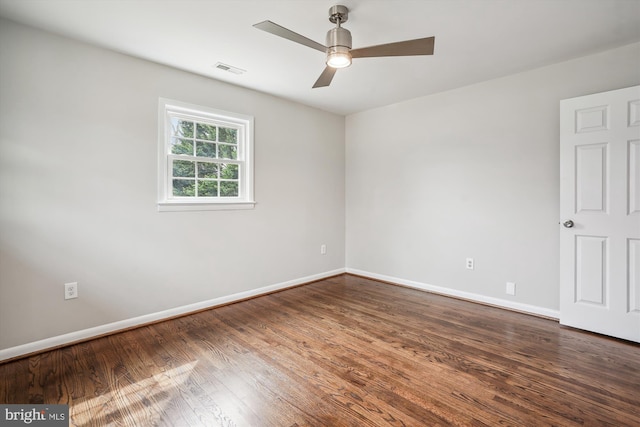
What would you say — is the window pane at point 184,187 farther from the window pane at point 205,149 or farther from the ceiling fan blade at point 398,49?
the ceiling fan blade at point 398,49

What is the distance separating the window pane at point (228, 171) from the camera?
11.6ft

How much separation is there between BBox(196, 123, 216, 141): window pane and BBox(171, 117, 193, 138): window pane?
0.26 ft

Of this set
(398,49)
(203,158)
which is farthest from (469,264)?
(203,158)

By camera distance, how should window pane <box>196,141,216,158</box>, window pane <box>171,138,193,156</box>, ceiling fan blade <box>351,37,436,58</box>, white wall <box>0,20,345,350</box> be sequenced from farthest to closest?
window pane <box>196,141,216,158</box>
window pane <box>171,138,193,156</box>
white wall <box>0,20,345,350</box>
ceiling fan blade <box>351,37,436,58</box>

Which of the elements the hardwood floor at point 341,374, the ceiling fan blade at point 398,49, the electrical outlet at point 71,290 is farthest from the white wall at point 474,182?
the electrical outlet at point 71,290

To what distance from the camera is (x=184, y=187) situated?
3.22 meters

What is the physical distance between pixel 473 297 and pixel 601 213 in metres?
1.50

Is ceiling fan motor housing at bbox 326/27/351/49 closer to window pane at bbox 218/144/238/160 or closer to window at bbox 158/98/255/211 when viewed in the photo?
window at bbox 158/98/255/211

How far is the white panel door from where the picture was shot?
8.25 ft

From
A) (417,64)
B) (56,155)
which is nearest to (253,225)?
(56,155)

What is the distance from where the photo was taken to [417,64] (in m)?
2.98

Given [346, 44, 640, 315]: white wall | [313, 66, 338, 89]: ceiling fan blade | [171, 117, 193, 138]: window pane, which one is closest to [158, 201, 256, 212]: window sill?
[171, 117, 193, 138]: window pane

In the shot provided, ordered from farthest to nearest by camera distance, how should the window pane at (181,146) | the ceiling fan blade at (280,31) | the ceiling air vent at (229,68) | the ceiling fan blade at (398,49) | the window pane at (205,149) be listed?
the window pane at (205,149), the window pane at (181,146), the ceiling air vent at (229,68), the ceiling fan blade at (398,49), the ceiling fan blade at (280,31)

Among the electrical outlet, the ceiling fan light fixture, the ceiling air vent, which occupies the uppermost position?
the ceiling air vent
